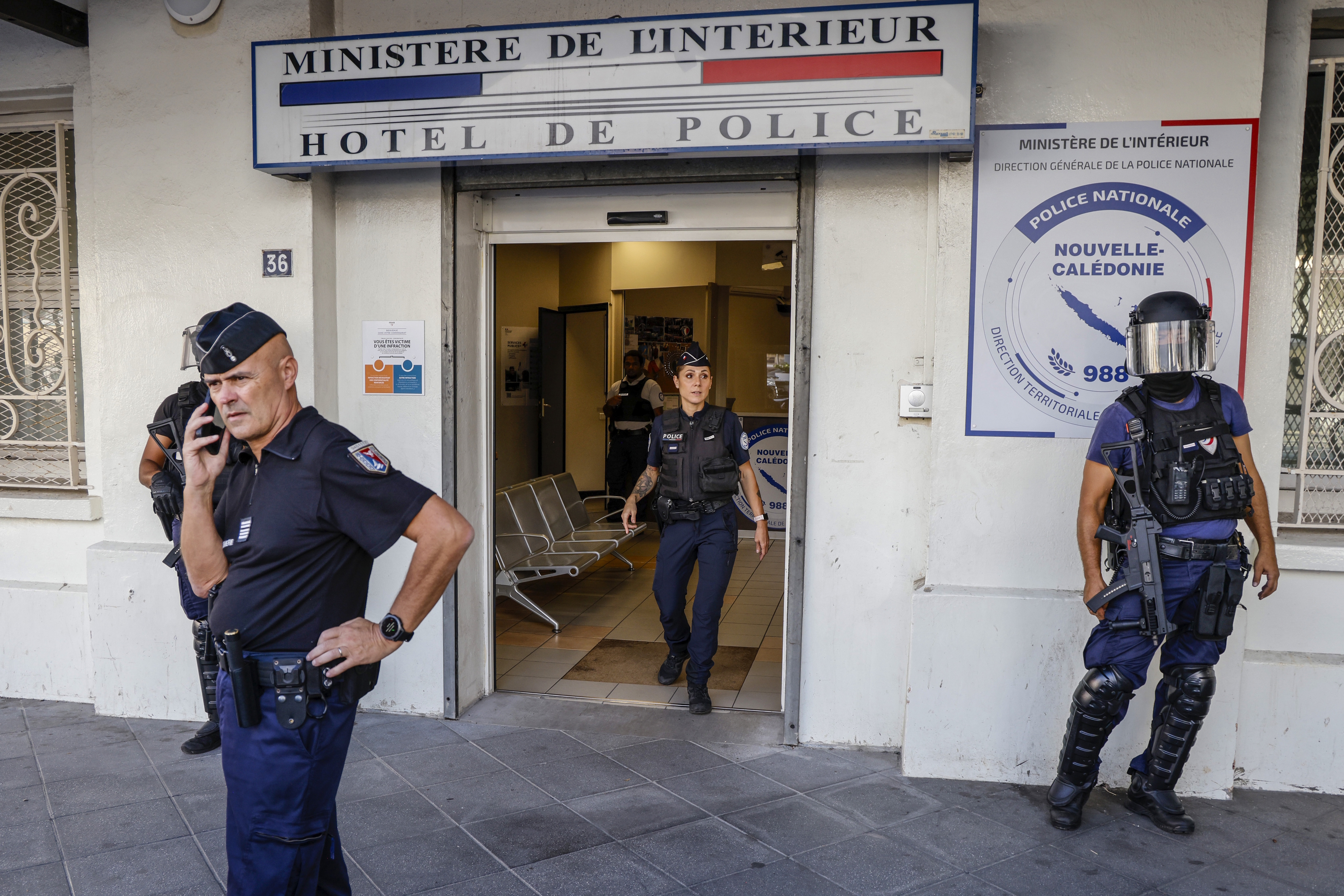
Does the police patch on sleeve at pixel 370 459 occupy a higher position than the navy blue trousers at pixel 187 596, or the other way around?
the police patch on sleeve at pixel 370 459

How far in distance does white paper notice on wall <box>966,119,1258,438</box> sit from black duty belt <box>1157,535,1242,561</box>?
2.13 ft

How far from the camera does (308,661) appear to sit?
2.14 meters

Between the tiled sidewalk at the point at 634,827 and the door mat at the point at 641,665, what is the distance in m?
0.87

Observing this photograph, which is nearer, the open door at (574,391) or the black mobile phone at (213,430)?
the black mobile phone at (213,430)

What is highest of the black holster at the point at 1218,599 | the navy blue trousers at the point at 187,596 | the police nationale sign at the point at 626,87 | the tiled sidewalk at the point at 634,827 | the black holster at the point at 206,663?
the police nationale sign at the point at 626,87

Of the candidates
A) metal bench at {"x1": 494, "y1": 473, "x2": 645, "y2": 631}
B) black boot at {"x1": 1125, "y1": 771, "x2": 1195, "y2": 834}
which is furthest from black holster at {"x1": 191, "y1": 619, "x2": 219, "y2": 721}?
black boot at {"x1": 1125, "y1": 771, "x2": 1195, "y2": 834}

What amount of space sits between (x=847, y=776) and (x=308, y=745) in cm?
247

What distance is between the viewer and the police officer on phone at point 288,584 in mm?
2154

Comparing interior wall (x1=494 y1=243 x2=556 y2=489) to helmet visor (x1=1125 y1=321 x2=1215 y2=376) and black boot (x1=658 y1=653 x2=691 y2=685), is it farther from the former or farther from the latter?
helmet visor (x1=1125 y1=321 x2=1215 y2=376)

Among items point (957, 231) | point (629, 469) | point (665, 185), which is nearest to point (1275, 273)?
point (957, 231)

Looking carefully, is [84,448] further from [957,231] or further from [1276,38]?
[1276,38]

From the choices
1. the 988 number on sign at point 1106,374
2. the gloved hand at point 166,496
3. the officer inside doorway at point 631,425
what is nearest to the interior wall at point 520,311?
the officer inside doorway at point 631,425

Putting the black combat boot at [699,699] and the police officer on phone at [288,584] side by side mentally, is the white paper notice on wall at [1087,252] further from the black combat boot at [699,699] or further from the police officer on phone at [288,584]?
the police officer on phone at [288,584]

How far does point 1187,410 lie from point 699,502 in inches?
91.2
